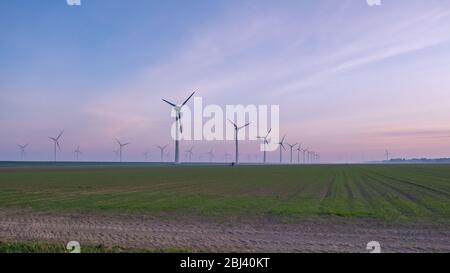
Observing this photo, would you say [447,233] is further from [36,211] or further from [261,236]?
[36,211]

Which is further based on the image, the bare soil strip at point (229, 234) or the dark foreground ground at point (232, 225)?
the dark foreground ground at point (232, 225)

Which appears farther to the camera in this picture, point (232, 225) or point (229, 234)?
point (232, 225)

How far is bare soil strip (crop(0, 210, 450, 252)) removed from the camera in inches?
518

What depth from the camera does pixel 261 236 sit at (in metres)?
15.2

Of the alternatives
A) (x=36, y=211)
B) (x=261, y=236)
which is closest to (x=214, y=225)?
(x=261, y=236)

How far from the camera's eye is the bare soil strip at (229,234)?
13.1m

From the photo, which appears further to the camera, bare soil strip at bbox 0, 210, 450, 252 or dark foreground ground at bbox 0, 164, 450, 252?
dark foreground ground at bbox 0, 164, 450, 252

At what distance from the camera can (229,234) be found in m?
15.5
